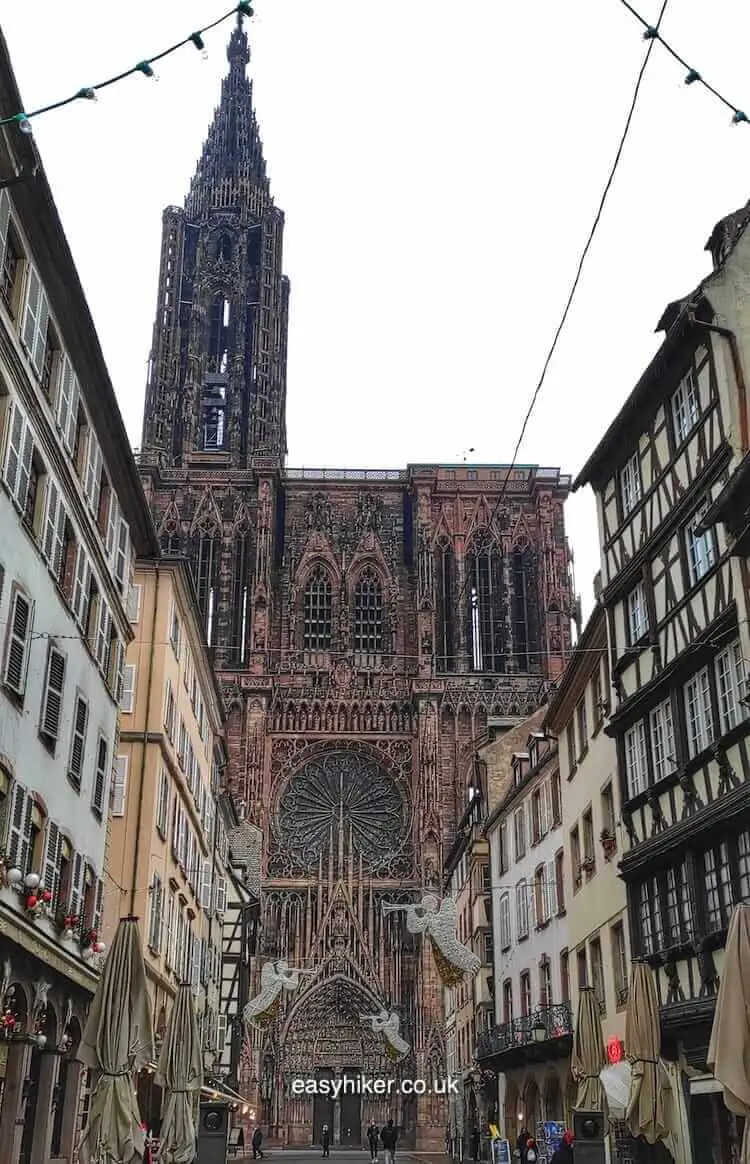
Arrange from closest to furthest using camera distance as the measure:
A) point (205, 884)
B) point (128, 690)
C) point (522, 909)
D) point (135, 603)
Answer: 1. point (128, 690)
2. point (135, 603)
3. point (522, 909)
4. point (205, 884)

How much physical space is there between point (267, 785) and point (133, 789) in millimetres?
34252

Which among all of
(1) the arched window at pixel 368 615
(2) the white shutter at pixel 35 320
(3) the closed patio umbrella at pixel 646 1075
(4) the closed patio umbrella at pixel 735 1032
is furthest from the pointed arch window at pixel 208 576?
(4) the closed patio umbrella at pixel 735 1032

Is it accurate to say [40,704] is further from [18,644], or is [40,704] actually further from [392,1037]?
[392,1037]

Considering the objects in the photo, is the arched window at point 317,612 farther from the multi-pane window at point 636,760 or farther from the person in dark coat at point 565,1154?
the person in dark coat at point 565,1154

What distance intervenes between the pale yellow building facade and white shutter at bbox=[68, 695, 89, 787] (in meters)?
9.30

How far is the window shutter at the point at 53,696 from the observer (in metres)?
18.3

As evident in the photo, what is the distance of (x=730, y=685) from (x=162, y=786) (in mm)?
13598

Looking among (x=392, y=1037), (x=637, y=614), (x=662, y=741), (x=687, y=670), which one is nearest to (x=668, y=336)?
(x=637, y=614)

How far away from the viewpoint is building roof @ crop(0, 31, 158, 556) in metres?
14.9

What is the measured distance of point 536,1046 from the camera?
30.0 m

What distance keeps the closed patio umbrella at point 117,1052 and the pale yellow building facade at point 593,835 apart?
9.42 meters

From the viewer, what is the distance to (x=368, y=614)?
65.7 meters

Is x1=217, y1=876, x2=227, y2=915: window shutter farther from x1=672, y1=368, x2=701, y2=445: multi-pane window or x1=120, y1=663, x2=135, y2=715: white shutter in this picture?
x1=672, y1=368, x2=701, y2=445: multi-pane window

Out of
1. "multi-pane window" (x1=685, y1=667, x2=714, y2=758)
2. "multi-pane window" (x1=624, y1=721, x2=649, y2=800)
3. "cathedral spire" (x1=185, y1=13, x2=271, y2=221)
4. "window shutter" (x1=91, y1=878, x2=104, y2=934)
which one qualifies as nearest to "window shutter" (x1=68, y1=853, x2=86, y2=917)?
"window shutter" (x1=91, y1=878, x2=104, y2=934)
